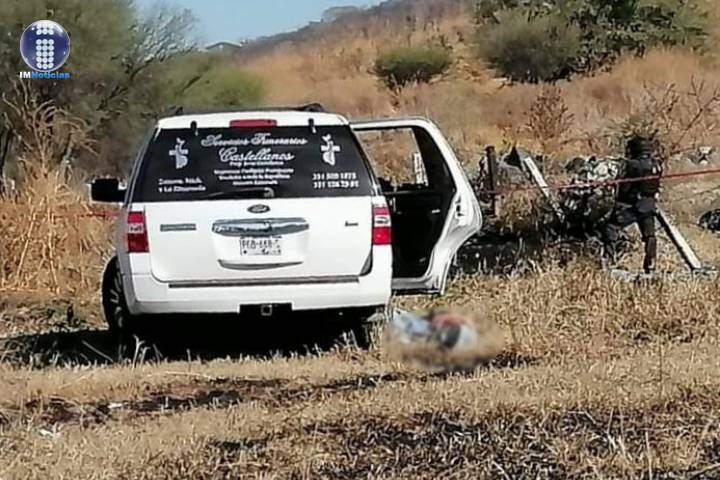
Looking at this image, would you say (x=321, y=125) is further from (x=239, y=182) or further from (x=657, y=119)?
(x=657, y=119)

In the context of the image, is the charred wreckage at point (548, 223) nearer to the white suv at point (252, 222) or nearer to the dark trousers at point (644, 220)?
the dark trousers at point (644, 220)

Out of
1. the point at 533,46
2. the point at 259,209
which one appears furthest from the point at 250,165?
the point at 533,46

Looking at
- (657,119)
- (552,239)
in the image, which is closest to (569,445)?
(552,239)

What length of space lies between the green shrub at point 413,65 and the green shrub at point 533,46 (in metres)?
6.71

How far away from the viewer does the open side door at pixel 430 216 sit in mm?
9977

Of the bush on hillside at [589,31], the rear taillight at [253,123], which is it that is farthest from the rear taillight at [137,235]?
the bush on hillside at [589,31]

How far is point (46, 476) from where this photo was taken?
18.0ft

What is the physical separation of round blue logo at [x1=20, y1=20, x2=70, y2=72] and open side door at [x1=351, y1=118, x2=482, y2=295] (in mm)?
16874

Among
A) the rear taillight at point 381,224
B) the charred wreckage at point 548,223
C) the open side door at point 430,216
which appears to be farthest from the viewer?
the charred wreckage at point 548,223

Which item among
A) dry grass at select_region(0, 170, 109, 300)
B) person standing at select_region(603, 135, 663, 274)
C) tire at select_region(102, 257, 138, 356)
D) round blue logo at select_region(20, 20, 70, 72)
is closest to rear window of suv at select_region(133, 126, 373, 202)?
tire at select_region(102, 257, 138, 356)

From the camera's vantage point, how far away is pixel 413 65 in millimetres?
60312

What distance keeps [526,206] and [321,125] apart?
737 centimetres

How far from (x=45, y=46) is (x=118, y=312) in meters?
19.0

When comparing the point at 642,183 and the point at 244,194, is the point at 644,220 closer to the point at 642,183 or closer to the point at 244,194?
the point at 642,183
